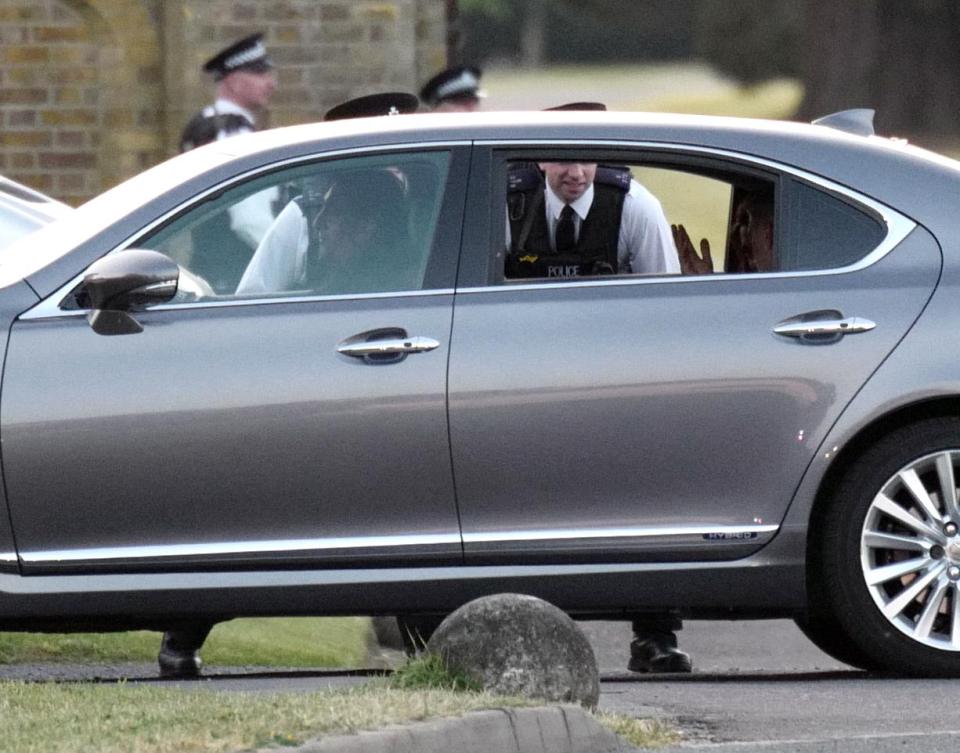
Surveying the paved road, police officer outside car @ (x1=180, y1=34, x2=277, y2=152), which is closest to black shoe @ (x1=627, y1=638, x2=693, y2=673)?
the paved road

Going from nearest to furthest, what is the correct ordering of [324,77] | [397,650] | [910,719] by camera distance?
[910,719] → [397,650] → [324,77]

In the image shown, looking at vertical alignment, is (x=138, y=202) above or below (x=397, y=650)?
above

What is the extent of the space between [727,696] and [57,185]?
8.54 metres

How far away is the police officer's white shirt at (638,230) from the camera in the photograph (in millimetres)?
7750

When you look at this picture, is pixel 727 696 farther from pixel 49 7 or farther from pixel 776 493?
pixel 49 7

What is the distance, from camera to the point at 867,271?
7496 mm

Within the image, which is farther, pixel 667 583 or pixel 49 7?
pixel 49 7

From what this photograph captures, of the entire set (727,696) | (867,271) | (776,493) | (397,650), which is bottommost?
(397,650)

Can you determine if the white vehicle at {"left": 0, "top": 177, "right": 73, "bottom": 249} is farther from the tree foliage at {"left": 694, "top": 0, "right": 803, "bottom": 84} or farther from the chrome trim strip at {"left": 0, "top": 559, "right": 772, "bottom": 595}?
the tree foliage at {"left": 694, "top": 0, "right": 803, "bottom": 84}

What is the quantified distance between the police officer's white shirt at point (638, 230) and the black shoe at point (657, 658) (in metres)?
1.65

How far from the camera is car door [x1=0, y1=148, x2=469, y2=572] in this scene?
7168 mm

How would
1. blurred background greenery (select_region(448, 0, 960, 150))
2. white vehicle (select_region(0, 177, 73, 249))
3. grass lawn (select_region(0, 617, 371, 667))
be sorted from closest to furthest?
grass lawn (select_region(0, 617, 371, 667)), white vehicle (select_region(0, 177, 73, 249)), blurred background greenery (select_region(448, 0, 960, 150))

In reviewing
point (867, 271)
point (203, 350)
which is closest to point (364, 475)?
point (203, 350)

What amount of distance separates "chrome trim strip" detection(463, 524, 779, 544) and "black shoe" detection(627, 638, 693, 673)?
5.04 feet
